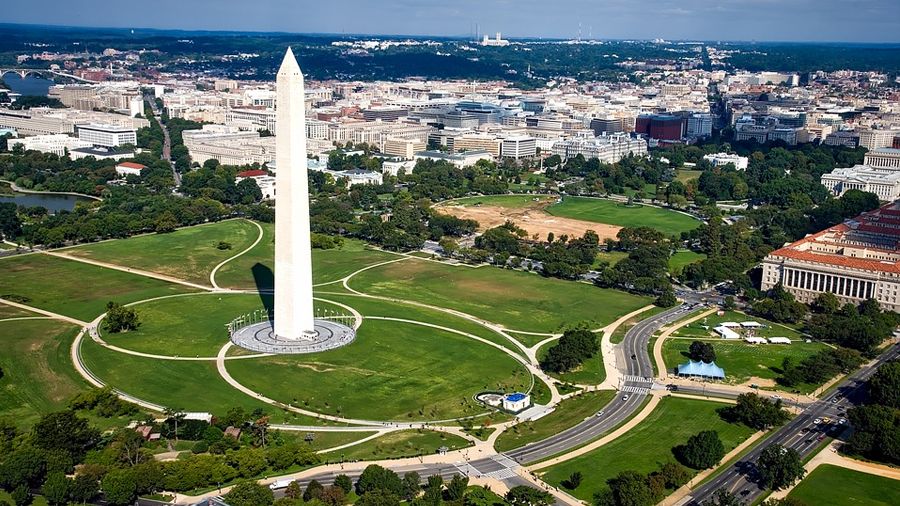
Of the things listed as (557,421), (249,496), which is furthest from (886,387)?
(249,496)

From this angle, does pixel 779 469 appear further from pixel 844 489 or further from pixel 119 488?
pixel 119 488

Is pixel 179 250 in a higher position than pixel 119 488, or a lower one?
lower

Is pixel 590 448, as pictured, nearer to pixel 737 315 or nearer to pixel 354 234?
pixel 737 315

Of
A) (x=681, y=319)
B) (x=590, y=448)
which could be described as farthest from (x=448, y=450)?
(x=681, y=319)

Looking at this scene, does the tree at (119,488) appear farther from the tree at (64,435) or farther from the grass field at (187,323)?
the grass field at (187,323)

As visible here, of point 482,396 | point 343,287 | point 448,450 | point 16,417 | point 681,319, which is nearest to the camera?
point 448,450

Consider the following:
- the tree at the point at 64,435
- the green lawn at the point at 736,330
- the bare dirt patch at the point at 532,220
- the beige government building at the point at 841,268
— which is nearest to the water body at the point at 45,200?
the bare dirt patch at the point at 532,220

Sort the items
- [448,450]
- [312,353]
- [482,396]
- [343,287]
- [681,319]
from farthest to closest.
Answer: [343,287], [681,319], [312,353], [482,396], [448,450]
